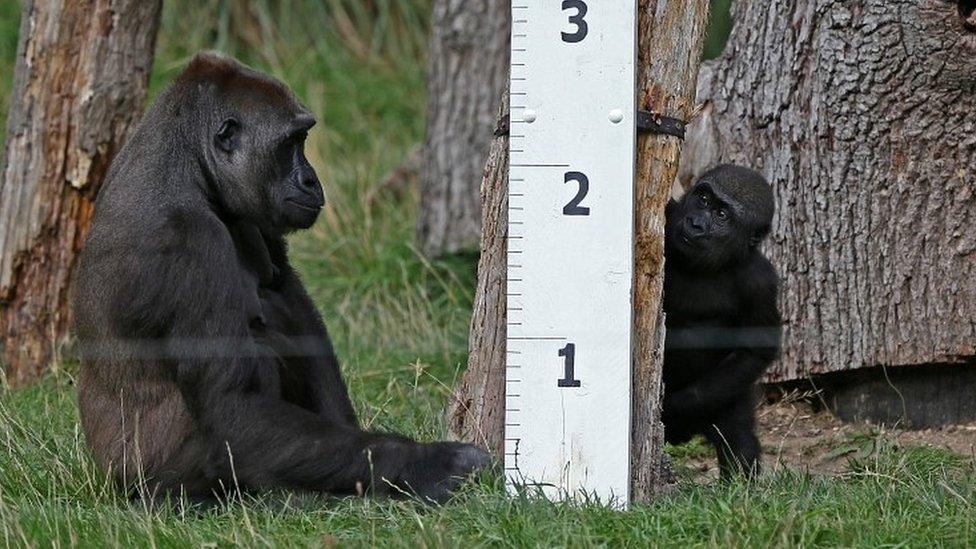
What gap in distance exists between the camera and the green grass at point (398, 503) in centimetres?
332

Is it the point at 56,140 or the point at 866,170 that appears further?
the point at 56,140

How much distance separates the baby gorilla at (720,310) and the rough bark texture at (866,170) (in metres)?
0.56

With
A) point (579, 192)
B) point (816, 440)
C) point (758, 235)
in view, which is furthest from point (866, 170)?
point (579, 192)

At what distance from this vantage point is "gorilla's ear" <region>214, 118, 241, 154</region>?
4.05 meters

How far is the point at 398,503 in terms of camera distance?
11.6ft

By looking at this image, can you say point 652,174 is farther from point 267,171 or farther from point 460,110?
point 460,110

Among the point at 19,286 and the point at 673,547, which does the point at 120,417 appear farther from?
the point at 19,286

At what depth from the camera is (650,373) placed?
3.73 metres

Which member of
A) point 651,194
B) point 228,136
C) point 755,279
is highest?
point 228,136

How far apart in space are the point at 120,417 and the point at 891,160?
276cm

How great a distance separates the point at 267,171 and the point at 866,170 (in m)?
2.18

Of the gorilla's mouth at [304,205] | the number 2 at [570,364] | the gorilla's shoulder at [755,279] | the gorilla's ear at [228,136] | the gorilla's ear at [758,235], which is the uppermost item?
the gorilla's ear at [228,136]

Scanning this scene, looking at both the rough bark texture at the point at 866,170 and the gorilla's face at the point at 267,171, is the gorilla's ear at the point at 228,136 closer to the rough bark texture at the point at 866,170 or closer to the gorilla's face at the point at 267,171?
the gorilla's face at the point at 267,171

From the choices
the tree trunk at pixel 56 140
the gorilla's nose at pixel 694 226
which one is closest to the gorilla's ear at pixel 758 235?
the gorilla's nose at pixel 694 226
